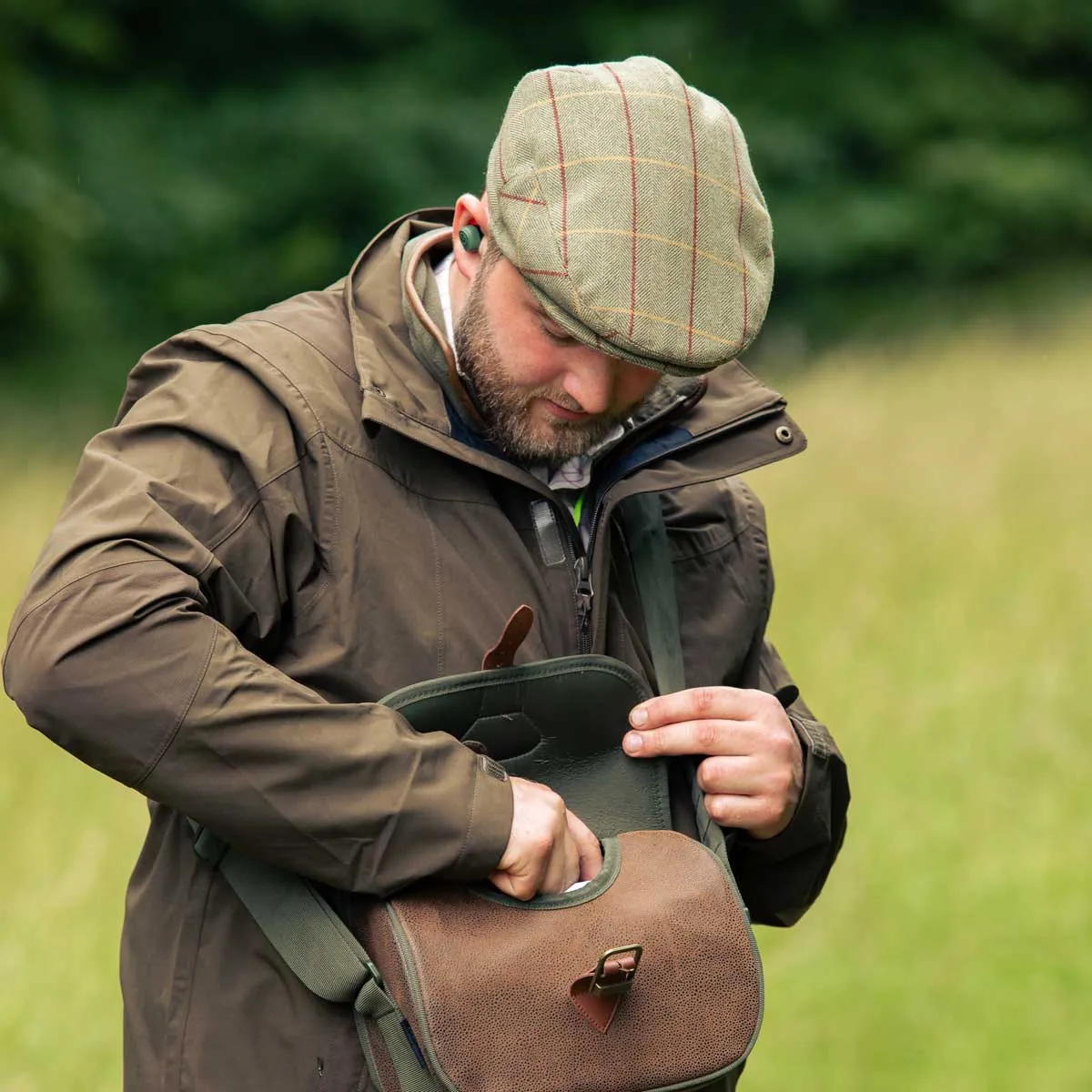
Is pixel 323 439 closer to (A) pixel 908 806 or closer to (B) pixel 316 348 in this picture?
(B) pixel 316 348

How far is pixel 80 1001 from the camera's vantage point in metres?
3.71

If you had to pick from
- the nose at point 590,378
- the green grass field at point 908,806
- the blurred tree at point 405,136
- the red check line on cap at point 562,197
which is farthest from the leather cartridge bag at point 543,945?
the blurred tree at point 405,136

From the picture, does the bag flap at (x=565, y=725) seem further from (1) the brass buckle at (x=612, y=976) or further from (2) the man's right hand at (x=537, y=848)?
(1) the brass buckle at (x=612, y=976)

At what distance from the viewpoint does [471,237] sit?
6.49ft

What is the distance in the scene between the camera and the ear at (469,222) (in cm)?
195

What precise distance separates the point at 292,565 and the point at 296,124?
33.5 feet

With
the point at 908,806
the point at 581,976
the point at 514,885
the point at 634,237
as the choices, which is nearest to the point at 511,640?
the point at 514,885

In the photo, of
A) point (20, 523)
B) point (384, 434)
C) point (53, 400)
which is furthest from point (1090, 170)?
point (384, 434)

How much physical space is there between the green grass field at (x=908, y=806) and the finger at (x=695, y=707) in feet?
7.02

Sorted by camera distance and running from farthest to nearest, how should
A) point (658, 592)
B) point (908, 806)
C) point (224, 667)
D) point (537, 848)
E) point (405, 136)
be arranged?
point (405, 136)
point (908, 806)
point (658, 592)
point (537, 848)
point (224, 667)

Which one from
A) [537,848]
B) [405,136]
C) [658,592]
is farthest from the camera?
[405,136]

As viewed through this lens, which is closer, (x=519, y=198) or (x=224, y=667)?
(x=224, y=667)

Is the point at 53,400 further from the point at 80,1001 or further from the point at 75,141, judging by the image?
the point at 80,1001

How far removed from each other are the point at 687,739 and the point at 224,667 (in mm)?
594
